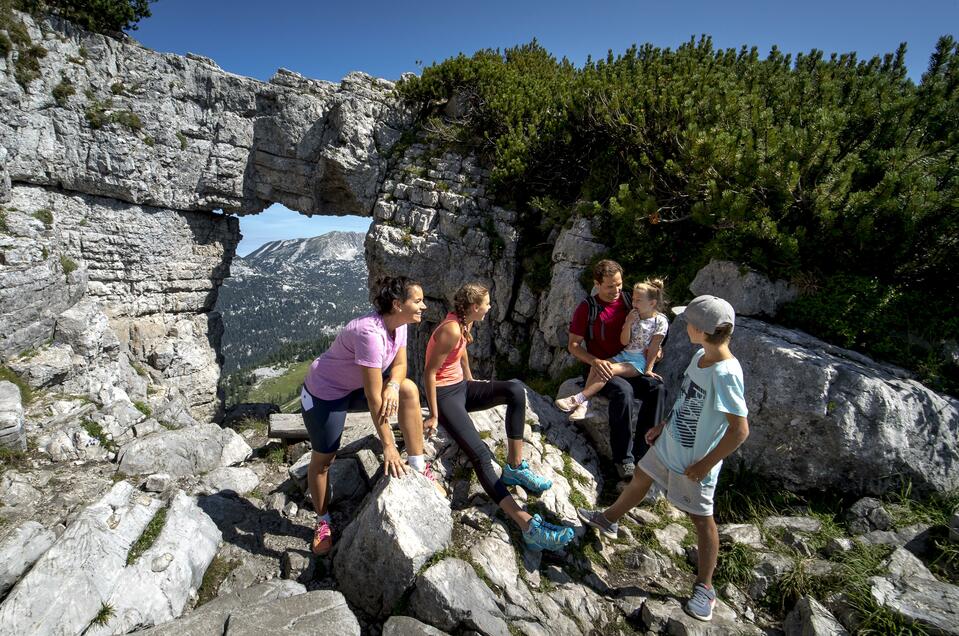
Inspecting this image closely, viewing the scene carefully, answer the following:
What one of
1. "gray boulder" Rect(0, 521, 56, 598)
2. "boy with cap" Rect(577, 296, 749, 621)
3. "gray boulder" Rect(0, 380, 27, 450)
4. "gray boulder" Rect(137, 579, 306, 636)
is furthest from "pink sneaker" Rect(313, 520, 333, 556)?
A: "gray boulder" Rect(0, 380, 27, 450)

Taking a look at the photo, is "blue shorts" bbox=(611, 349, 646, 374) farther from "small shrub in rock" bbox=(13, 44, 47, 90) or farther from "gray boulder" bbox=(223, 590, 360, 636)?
"small shrub in rock" bbox=(13, 44, 47, 90)

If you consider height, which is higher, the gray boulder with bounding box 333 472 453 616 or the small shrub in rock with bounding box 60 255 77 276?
the gray boulder with bounding box 333 472 453 616

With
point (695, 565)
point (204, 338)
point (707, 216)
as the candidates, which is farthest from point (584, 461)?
point (204, 338)

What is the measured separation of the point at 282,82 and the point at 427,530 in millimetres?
18461

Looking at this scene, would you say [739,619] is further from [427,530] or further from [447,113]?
[447,113]

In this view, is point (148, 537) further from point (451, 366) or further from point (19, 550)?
point (451, 366)

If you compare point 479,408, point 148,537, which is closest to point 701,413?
point 479,408

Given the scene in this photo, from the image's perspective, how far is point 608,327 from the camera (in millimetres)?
6582

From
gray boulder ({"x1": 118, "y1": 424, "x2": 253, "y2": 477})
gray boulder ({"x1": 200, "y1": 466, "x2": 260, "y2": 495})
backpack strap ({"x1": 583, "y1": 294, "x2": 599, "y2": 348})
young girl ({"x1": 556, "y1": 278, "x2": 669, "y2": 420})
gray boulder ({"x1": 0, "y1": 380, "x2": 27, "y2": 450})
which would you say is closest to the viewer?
young girl ({"x1": 556, "y1": 278, "x2": 669, "y2": 420})

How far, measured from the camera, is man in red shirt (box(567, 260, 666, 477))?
19.7ft

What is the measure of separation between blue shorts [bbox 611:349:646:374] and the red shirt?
21cm

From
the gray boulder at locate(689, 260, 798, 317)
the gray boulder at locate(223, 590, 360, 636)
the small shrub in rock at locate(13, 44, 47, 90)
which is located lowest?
the gray boulder at locate(223, 590, 360, 636)

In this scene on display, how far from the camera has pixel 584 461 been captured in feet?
22.6

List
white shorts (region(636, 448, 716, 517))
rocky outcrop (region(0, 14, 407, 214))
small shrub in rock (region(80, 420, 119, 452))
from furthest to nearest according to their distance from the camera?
rocky outcrop (region(0, 14, 407, 214))
small shrub in rock (region(80, 420, 119, 452))
white shorts (region(636, 448, 716, 517))
